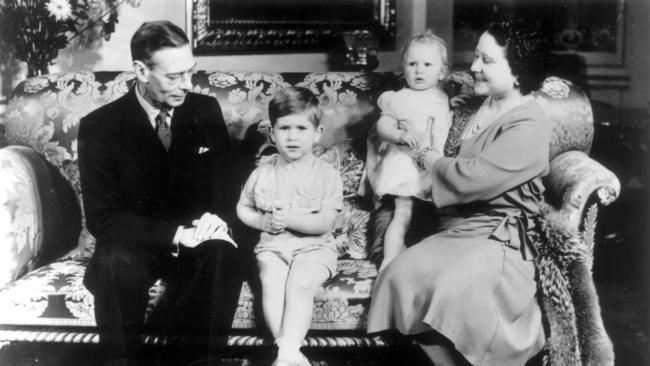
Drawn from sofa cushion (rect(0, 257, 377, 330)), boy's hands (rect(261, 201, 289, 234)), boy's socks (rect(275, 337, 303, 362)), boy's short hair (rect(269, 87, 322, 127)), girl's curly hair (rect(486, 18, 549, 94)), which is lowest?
boy's socks (rect(275, 337, 303, 362))

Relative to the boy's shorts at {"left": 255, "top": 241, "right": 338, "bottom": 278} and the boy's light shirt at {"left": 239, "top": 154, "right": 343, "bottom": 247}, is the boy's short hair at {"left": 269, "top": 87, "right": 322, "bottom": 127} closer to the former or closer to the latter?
the boy's light shirt at {"left": 239, "top": 154, "right": 343, "bottom": 247}

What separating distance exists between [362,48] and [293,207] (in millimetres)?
1315

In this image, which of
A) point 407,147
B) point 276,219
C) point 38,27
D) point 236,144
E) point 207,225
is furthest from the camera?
point 38,27

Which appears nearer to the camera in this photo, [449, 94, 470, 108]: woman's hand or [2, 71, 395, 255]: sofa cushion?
[449, 94, 470, 108]: woman's hand

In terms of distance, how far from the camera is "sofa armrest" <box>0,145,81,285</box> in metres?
2.29

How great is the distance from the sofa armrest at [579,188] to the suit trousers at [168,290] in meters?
1.08

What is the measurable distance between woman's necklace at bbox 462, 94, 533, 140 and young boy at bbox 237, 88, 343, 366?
1.59ft

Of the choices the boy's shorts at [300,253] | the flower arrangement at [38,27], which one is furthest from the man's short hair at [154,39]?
the flower arrangement at [38,27]

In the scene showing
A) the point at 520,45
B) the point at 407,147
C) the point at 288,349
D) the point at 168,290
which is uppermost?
the point at 520,45

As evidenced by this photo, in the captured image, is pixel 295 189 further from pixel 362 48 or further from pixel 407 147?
pixel 362 48

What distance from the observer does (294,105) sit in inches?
91.3

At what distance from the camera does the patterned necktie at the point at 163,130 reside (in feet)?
7.59

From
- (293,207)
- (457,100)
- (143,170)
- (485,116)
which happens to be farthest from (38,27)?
(485,116)

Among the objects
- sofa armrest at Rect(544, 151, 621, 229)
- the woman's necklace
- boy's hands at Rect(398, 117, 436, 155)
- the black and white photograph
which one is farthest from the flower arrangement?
sofa armrest at Rect(544, 151, 621, 229)
